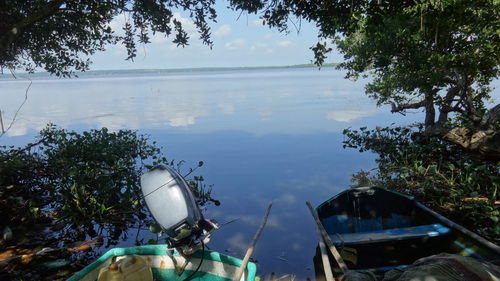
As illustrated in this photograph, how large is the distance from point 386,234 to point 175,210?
4.02m

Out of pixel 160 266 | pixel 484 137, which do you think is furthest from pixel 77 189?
pixel 484 137

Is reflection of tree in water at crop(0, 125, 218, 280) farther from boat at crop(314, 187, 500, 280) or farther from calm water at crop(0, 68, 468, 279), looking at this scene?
boat at crop(314, 187, 500, 280)

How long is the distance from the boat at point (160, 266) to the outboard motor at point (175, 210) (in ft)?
0.98

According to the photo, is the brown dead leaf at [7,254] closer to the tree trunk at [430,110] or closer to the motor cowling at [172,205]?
the motor cowling at [172,205]

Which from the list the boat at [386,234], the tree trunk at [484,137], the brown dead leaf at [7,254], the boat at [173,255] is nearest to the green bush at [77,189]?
the brown dead leaf at [7,254]

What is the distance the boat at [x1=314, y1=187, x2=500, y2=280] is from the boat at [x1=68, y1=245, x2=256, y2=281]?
6.17 ft

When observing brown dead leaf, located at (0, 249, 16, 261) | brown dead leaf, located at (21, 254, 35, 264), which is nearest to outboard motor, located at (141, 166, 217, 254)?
brown dead leaf, located at (21, 254, 35, 264)

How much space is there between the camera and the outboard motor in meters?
3.96

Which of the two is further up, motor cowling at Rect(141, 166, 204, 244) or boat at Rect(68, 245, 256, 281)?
motor cowling at Rect(141, 166, 204, 244)

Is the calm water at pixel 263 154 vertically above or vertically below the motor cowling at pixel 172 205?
below

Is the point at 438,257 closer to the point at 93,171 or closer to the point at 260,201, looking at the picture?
the point at 260,201

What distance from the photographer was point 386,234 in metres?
5.75

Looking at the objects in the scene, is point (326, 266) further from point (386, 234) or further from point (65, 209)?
point (65, 209)

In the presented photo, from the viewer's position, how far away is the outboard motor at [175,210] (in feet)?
13.0
